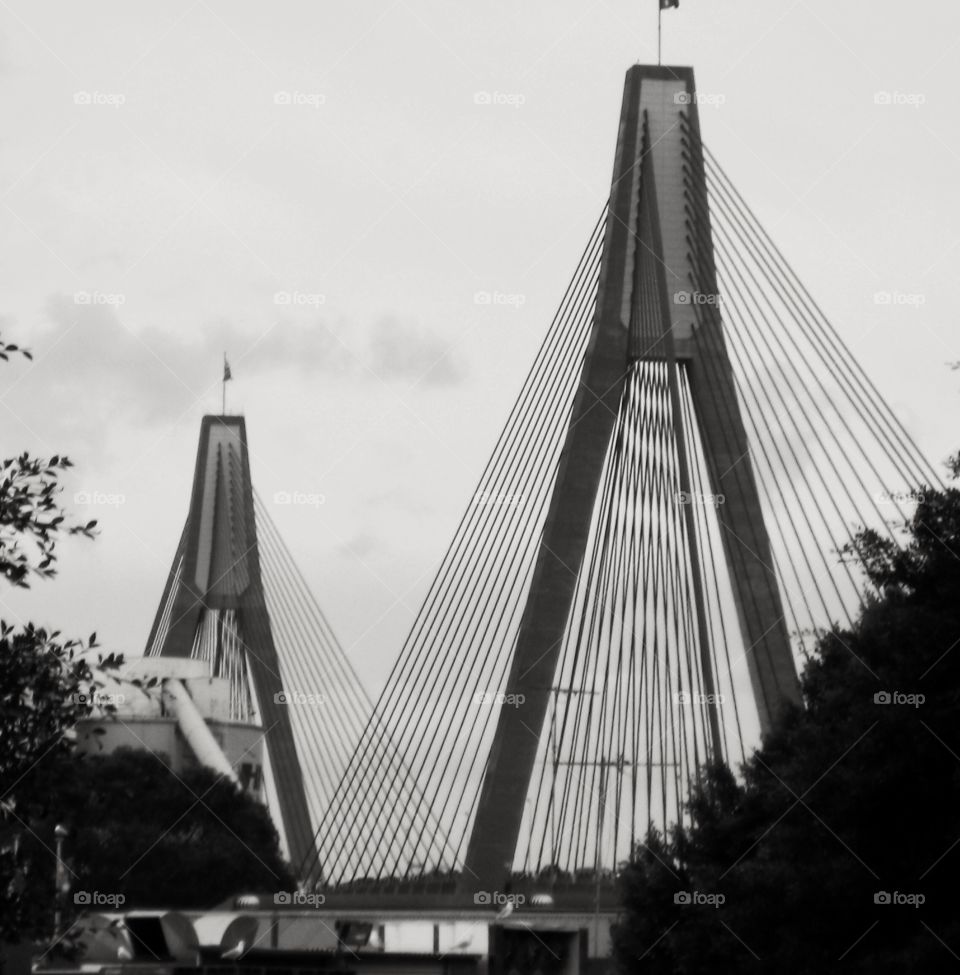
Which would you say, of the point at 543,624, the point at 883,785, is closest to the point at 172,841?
the point at 543,624

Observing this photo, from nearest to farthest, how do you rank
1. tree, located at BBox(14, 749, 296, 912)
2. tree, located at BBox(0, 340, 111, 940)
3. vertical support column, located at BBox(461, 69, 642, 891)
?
tree, located at BBox(0, 340, 111, 940)
vertical support column, located at BBox(461, 69, 642, 891)
tree, located at BBox(14, 749, 296, 912)

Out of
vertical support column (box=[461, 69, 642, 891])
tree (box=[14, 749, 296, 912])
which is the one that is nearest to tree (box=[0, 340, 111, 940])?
vertical support column (box=[461, 69, 642, 891])

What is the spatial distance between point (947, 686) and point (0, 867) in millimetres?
10633

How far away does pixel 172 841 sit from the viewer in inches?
2785

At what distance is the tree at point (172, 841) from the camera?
6744cm

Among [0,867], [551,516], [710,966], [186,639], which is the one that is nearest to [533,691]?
[551,516]

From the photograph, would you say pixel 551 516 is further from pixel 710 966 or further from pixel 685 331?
pixel 710 966

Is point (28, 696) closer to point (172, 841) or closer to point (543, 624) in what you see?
point (543, 624)

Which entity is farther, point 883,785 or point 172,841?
point 172,841

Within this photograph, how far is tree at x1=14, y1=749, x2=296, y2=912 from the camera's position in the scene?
67.4 metres

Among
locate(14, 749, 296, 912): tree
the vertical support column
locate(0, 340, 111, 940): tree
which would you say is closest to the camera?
locate(0, 340, 111, 940): tree

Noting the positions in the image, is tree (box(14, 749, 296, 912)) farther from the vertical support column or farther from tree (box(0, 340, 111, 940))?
tree (box(0, 340, 111, 940))

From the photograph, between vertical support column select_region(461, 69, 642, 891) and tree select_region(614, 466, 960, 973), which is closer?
tree select_region(614, 466, 960, 973)

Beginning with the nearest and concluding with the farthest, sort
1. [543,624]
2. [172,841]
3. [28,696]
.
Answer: [28,696] < [543,624] < [172,841]
